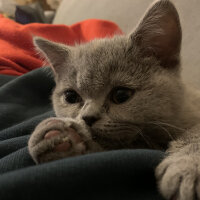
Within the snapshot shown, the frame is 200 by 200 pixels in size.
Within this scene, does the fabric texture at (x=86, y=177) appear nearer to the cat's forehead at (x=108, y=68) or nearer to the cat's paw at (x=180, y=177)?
the cat's paw at (x=180, y=177)

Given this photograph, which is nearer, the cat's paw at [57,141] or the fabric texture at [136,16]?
the cat's paw at [57,141]

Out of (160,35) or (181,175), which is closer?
(181,175)

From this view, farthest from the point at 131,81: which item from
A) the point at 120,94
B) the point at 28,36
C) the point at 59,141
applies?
the point at 28,36

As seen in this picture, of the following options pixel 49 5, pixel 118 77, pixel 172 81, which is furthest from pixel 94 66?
pixel 49 5

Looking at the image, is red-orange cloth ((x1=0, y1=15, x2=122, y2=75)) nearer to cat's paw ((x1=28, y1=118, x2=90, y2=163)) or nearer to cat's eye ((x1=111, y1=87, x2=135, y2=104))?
cat's eye ((x1=111, y1=87, x2=135, y2=104))

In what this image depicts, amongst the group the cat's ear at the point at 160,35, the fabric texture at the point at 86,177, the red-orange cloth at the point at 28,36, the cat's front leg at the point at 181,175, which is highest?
the cat's ear at the point at 160,35

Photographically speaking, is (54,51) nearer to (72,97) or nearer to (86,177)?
(72,97)

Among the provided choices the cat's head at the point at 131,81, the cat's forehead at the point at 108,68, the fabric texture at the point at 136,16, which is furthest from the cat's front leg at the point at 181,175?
the fabric texture at the point at 136,16
